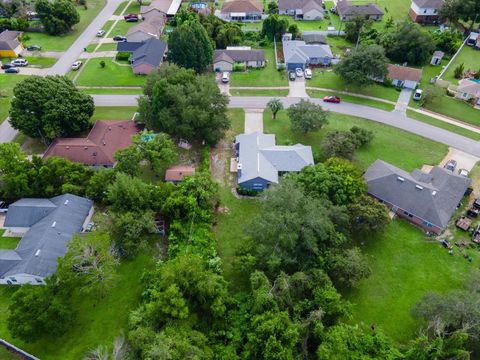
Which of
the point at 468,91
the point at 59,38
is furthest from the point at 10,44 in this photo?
the point at 468,91

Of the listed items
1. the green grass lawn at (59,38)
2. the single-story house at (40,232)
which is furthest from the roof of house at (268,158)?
the green grass lawn at (59,38)

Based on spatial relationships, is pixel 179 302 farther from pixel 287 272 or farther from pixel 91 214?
pixel 91 214

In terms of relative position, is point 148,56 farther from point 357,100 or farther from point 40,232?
point 40,232

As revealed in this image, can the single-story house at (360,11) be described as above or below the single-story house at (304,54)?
above

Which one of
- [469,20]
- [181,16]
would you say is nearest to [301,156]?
[181,16]

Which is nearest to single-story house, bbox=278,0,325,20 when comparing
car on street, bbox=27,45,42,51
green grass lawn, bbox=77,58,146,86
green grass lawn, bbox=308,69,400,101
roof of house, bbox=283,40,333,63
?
roof of house, bbox=283,40,333,63

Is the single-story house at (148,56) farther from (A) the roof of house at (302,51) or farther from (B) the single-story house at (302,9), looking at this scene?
(B) the single-story house at (302,9)

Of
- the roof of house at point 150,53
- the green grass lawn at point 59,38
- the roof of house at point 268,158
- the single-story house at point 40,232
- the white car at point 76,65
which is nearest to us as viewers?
the single-story house at point 40,232

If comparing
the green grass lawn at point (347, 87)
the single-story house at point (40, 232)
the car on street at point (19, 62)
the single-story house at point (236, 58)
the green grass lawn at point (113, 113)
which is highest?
the single-story house at point (236, 58)
